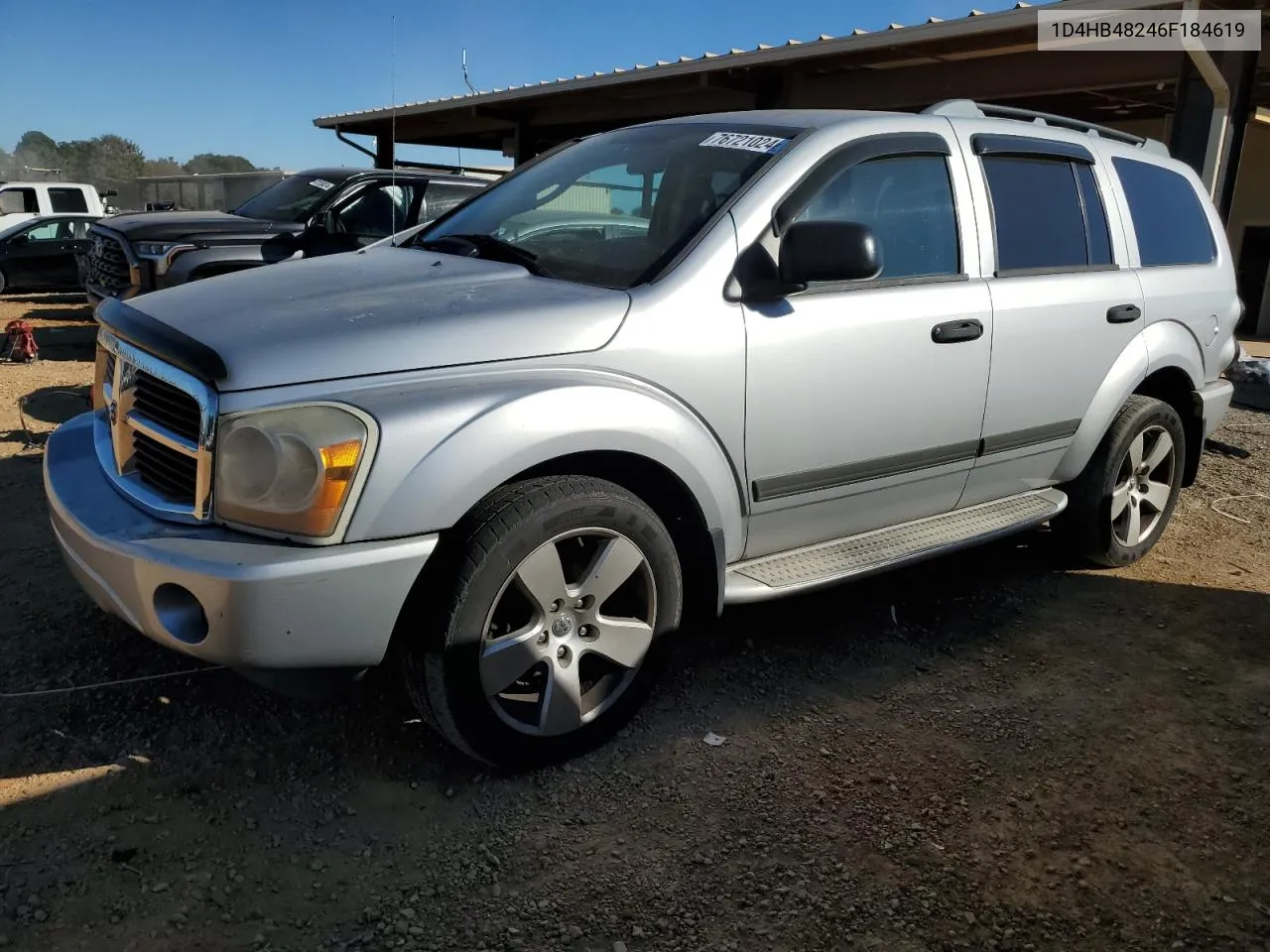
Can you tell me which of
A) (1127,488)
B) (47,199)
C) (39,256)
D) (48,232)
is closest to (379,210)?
(1127,488)

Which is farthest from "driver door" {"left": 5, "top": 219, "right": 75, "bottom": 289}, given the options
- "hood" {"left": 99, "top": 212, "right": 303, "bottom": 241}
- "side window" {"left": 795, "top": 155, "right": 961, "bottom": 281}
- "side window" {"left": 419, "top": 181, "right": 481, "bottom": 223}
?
"side window" {"left": 795, "top": 155, "right": 961, "bottom": 281}

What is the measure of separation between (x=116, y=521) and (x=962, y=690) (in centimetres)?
262

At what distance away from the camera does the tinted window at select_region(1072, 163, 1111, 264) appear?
408 centimetres

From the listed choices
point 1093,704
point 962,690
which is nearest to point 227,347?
point 962,690

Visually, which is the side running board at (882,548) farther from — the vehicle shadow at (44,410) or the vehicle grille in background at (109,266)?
the vehicle grille in background at (109,266)

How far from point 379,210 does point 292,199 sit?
4.41ft

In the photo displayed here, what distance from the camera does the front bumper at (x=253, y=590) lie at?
7.22 feet

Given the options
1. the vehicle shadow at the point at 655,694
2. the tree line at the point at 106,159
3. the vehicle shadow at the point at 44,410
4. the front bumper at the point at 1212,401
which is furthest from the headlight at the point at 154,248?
the tree line at the point at 106,159

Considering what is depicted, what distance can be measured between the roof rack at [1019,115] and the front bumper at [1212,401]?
112 centimetres

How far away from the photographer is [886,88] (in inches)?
449

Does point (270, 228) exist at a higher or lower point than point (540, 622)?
higher

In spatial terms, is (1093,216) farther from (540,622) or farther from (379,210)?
(379,210)

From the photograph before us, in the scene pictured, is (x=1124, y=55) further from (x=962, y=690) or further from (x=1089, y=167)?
(x=962, y=690)

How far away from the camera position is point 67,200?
18.0m
